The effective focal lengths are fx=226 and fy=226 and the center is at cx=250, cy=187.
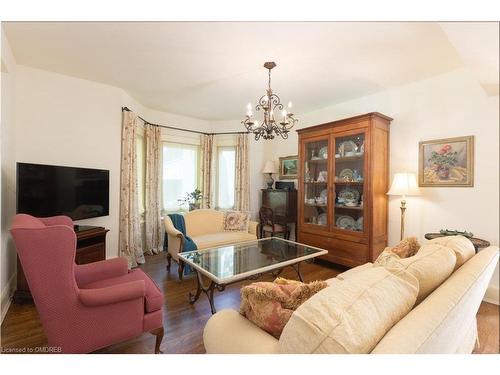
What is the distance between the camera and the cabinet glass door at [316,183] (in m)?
3.00

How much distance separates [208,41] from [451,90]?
6.62 feet

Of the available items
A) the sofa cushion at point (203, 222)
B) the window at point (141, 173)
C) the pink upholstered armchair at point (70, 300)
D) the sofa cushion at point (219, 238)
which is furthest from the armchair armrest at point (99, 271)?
the window at point (141, 173)

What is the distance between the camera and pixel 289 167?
386cm

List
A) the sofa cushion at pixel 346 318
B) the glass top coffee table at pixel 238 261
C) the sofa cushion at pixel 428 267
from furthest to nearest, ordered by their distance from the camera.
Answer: the glass top coffee table at pixel 238 261 < the sofa cushion at pixel 428 267 < the sofa cushion at pixel 346 318

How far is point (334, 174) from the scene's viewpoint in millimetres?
2871

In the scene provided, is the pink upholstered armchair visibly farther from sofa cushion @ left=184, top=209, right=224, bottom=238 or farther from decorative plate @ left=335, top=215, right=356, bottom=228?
decorative plate @ left=335, top=215, right=356, bottom=228

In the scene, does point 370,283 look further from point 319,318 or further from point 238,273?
point 238,273

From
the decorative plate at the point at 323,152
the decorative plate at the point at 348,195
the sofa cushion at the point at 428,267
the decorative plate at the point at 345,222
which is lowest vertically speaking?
the decorative plate at the point at 345,222

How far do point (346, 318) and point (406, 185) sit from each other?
2145mm

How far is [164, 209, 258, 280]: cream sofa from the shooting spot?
8.71ft

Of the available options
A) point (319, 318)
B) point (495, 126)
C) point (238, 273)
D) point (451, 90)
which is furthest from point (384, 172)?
point (319, 318)

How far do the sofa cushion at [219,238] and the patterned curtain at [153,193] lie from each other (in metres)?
0.92

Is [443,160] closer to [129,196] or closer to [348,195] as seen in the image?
[348,195]

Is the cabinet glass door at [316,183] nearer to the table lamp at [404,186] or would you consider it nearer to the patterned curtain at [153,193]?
the table lamp at [404,186]
